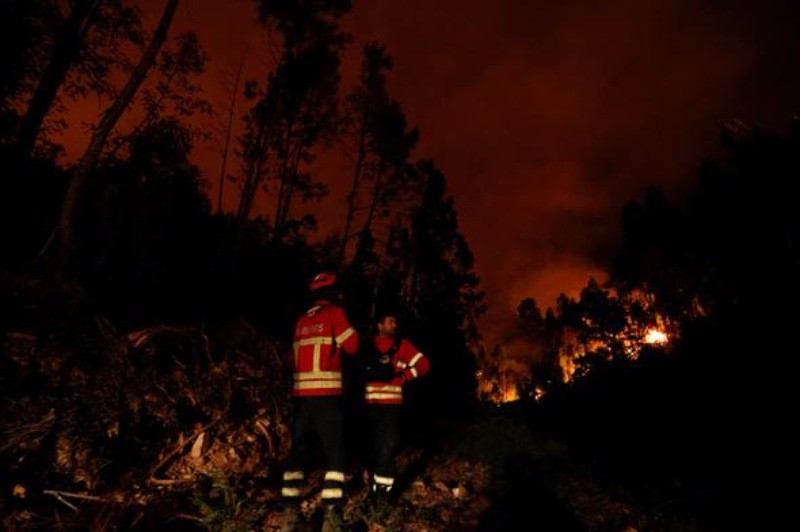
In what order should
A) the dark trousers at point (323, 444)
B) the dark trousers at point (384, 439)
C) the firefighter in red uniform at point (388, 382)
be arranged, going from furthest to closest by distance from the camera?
the firefighter in red uniform at point (388, 382) → the dark trousers at point (384, 439) → the dark trousers at point (323, 444)

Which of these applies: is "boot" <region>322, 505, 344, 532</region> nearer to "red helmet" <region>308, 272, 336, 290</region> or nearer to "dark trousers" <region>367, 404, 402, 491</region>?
"dark trousers" <region>367, 404, 402, 491</region>

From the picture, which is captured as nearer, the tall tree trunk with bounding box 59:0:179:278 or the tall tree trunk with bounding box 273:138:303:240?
the tall tree trunk with bounding box 59:0:179:278

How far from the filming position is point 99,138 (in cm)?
848

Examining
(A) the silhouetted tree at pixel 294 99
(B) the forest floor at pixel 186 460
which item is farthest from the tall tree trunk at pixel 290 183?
(B) the forest floor at pixel 186 460

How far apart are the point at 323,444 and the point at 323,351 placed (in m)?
0.84

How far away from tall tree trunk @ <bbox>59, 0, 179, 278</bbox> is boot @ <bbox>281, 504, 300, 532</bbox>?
5.45 metres

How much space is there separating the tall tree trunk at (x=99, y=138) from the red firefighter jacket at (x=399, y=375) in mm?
5191

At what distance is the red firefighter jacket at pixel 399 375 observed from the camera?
575 cm

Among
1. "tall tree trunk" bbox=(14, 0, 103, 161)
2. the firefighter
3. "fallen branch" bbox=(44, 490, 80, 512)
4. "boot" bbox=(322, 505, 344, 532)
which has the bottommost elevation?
"boot" bbox=(322, 505, 344, 532)

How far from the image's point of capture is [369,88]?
22.5 meters

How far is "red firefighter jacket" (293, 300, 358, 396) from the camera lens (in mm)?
4664

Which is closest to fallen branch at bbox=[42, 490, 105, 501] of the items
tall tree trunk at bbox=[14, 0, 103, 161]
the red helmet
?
the red helmet

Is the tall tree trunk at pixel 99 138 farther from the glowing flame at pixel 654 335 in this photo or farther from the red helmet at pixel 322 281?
the glowing flame at pixel 654 335

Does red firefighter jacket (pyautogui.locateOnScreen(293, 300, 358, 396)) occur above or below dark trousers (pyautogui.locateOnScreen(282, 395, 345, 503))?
above
